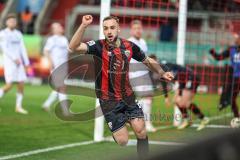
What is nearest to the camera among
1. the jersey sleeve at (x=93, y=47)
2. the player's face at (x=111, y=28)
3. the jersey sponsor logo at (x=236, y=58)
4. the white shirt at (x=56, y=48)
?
the player's face at (x=111, y=28)

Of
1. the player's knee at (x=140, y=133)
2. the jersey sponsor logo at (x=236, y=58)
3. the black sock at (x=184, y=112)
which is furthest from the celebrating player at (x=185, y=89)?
the player's knee at (x=140, y=133)

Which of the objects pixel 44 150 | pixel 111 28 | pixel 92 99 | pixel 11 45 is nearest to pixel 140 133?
pixel 111 28

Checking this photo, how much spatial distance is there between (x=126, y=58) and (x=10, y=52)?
6.61 m

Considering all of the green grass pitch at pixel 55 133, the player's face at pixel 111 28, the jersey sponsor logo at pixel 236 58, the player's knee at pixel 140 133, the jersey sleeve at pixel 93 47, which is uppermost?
the player's face at pixel 111 28

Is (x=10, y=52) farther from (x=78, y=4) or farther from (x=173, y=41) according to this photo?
(x=78, y=4)

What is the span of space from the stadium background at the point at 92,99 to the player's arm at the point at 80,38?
1.20 meters

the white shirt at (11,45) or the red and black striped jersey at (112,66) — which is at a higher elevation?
the red and black striped jersey at (112,66)

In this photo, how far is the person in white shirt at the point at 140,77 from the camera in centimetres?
929

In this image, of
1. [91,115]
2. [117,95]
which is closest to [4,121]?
[91,115]

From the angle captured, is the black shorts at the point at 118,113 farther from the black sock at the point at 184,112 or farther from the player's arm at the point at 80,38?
the black sock at the point at 184,112

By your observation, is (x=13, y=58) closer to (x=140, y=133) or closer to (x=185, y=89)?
(x=185, y=89)

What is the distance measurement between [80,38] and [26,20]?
20.0 meters

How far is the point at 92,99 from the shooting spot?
9039 millimetres

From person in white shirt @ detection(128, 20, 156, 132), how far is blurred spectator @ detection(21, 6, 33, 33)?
50.4 feet
